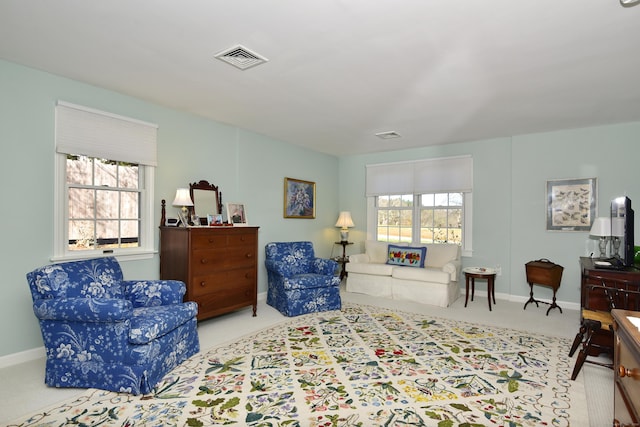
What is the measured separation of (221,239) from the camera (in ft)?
13.1

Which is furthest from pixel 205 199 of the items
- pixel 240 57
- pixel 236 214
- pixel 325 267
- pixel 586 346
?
pixel 586 346

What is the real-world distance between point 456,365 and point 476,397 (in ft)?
1.68

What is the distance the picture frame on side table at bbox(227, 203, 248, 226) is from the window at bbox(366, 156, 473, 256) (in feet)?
9.12

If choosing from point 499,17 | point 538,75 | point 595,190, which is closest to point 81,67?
point 499,17

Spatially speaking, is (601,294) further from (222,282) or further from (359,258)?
(222,282)

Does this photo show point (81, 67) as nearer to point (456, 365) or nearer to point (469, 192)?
point (456, 365)

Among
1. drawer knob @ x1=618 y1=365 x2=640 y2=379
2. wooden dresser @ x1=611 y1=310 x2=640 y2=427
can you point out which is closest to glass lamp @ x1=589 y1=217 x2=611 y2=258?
wooden dresser @ x1=611 y1=310 x2=640 y2=427

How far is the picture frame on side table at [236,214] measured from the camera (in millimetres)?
4562

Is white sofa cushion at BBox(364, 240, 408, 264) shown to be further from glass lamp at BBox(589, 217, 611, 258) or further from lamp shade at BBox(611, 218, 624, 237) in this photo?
lamp shade at BBox(611, 218, 624, 237)

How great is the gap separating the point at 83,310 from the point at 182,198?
175 cm

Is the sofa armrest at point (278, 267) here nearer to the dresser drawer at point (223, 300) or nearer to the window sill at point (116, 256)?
the dresser drawer at point (223, 300)

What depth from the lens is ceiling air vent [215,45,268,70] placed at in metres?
2.62

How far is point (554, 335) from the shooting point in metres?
3.72

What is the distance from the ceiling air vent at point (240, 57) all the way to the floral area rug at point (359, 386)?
2.47m
